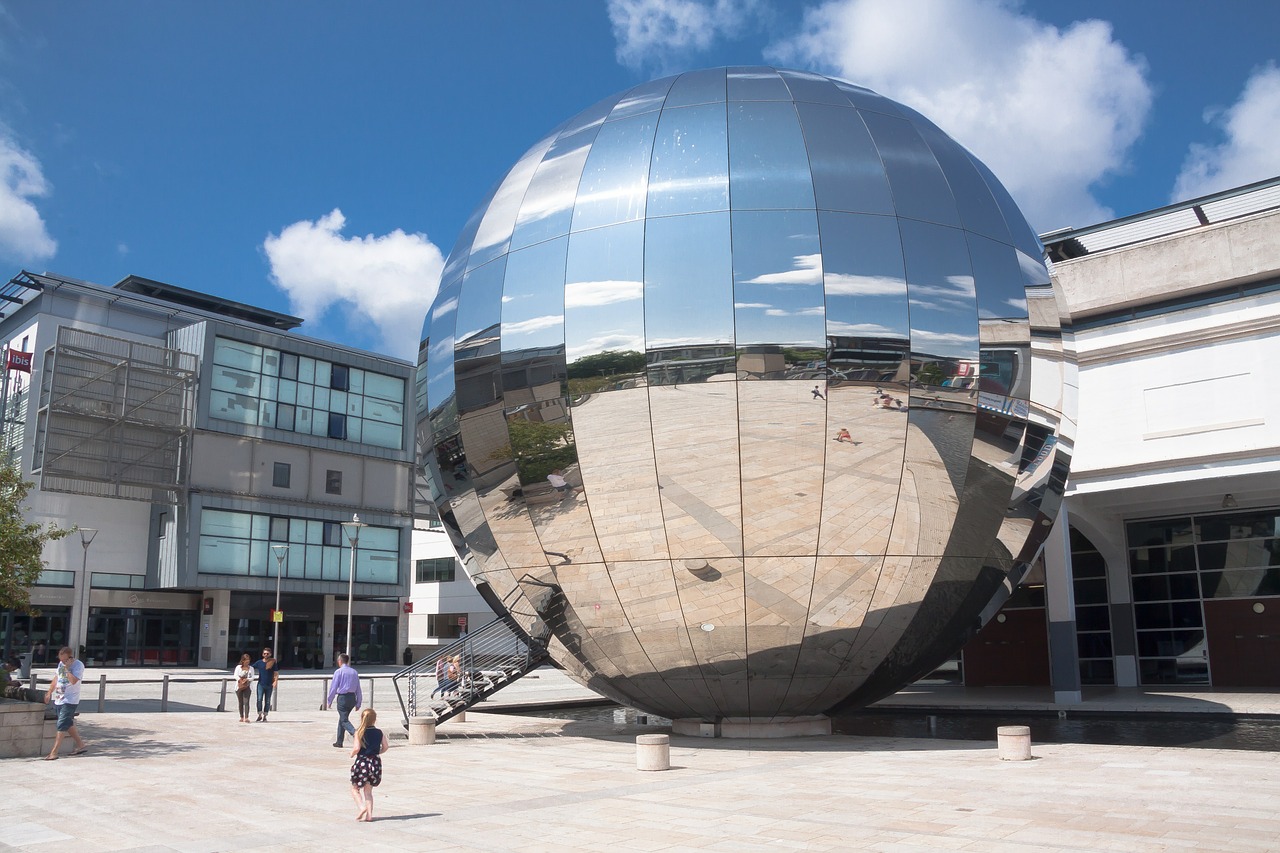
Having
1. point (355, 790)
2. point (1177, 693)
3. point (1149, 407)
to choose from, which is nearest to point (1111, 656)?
point (1177, 693)

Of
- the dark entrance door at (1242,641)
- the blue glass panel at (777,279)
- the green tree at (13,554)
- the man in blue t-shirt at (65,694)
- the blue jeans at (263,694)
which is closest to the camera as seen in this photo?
the blue glass panel at (777,279)

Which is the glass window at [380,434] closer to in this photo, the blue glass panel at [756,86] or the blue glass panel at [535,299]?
the blue glass panel at [535,299]

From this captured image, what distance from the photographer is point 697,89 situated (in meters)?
14.7

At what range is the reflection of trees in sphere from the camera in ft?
41.0

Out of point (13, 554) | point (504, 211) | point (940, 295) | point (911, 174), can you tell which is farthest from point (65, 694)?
point (911, 174)

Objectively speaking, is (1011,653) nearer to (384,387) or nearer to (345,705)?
(345,705)

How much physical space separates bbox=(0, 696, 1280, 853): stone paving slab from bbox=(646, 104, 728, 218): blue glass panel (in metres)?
7.08

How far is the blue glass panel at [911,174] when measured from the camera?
1342 cm

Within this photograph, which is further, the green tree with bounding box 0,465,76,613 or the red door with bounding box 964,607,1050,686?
the red door with bounding box 964,607,1050,686

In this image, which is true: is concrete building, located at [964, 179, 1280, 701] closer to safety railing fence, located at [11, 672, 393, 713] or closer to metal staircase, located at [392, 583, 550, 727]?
metal staircase, located at [392, 583, 550, 727]

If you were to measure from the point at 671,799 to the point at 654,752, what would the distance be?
2074 millimetres

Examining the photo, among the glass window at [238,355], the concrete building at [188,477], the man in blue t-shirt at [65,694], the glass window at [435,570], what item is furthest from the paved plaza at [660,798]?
the glass window at [435,570]

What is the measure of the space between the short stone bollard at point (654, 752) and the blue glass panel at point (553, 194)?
21.8 feet

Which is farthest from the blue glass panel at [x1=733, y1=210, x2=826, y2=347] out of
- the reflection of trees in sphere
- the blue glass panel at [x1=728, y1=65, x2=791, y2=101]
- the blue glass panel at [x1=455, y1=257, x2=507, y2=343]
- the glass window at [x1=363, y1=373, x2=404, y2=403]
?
the glass window at [x1=363, y1=373, x2=404, y2=403]
